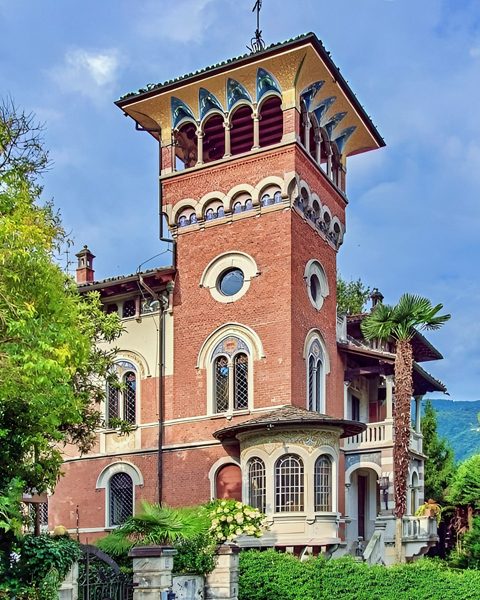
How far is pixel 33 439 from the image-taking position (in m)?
14.8

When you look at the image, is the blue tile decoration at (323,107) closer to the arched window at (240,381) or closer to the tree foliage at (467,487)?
the arched window at (240,381)

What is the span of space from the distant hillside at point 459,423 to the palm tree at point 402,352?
110m

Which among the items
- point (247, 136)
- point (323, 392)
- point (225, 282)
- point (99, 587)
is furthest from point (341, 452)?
point (99, 587)

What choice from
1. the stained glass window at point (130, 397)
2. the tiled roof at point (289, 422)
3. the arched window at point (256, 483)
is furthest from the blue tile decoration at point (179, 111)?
the arched window at point (256, 483)

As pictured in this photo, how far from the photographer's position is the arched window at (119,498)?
93.4 ft

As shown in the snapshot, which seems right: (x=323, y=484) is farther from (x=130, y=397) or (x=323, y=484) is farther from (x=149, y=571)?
(x=149, y=571)

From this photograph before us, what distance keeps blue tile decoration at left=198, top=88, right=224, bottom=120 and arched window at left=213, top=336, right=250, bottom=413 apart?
8.03 m

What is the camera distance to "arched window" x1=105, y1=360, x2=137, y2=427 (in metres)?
29.0

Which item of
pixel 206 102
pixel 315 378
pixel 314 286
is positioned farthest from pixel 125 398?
pixel 206 102

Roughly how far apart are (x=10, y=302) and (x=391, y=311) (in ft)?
48.1

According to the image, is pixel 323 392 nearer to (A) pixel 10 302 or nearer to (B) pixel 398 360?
(B) pixel 398 360

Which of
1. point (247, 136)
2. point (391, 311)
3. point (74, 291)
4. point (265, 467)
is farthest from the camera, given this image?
point (247, 136)

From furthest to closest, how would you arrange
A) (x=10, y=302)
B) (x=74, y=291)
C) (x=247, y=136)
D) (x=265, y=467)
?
(x=247, y=136) < (x=265, y=467) < (x=74, y=291) < (x=10, y=302)

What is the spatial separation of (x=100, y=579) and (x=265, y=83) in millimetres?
18454
